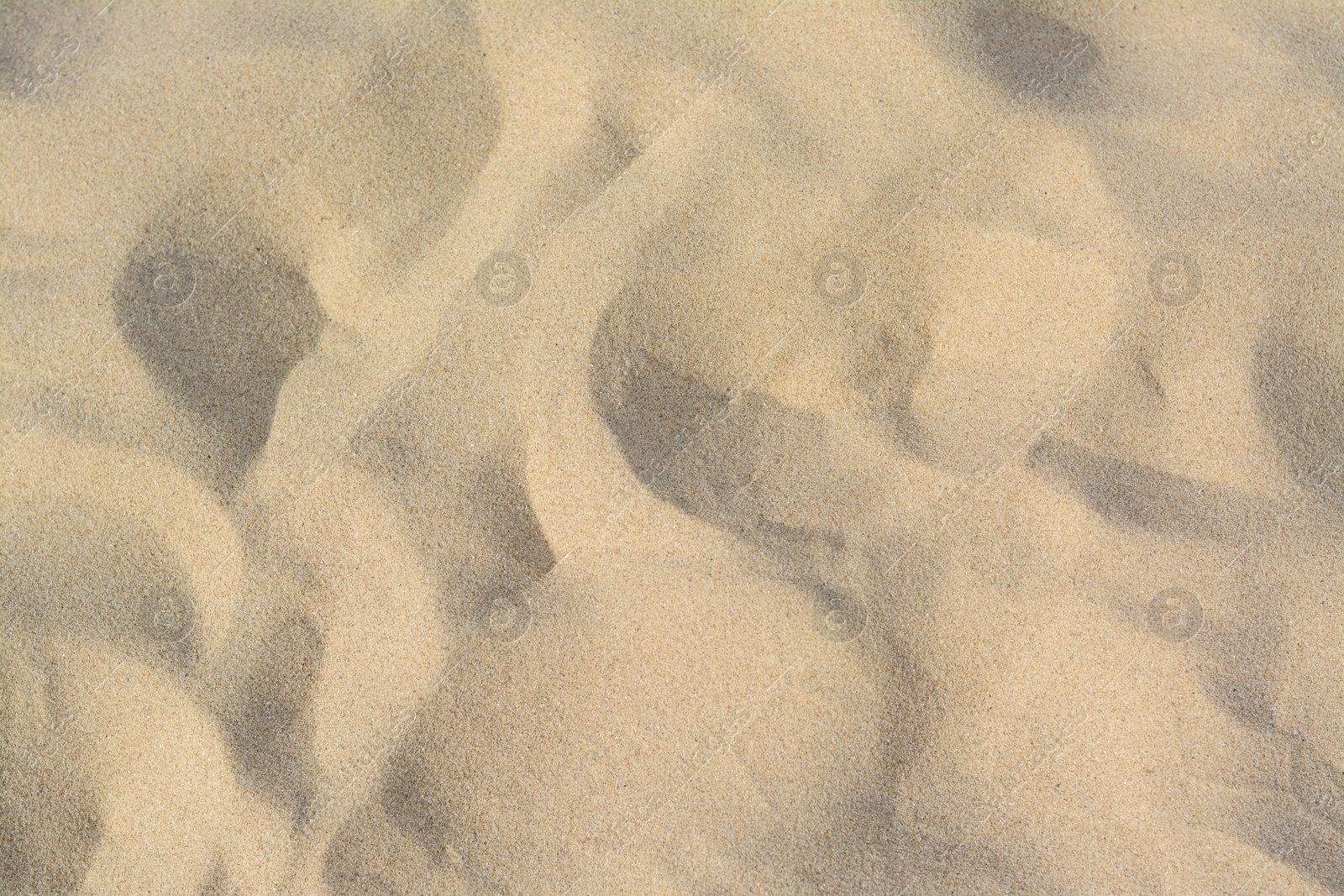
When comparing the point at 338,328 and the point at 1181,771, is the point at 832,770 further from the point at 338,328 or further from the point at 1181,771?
the point at 338,328

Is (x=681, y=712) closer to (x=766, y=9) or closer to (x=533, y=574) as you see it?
(x=533, y=574)

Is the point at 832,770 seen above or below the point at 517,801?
above

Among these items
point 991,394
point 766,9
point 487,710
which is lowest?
point 487,710

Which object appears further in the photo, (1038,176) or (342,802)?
(1038,176)

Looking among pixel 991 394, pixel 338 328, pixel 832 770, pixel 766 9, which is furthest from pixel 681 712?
pixel 766 9

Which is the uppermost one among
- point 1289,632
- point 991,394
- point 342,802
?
point 991,394

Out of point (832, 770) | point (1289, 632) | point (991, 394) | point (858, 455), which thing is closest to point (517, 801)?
point (832, 770)
